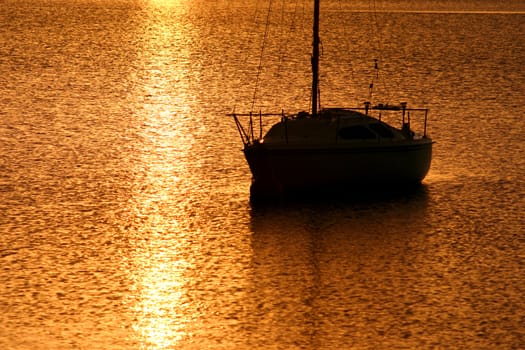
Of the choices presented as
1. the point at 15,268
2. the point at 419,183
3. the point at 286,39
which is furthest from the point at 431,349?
the point at 286,39

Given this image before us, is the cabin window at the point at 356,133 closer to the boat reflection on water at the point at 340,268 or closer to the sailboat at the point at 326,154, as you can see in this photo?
the sailboat at the point at 326,154

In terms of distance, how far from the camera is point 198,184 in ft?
170

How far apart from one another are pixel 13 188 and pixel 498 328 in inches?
901

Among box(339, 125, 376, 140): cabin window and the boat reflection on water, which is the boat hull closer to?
box(339, 125, 376, 140): cabin window

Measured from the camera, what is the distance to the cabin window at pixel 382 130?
4684 cm

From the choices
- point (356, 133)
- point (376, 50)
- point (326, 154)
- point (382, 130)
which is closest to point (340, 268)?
point (326, 154)

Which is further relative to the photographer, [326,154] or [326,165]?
[326,165]

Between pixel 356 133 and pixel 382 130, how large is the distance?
46.3 inches

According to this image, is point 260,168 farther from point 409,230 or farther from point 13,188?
point 13,188

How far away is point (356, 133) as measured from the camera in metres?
46.4

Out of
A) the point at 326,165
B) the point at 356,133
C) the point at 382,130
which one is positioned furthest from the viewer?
the point at 382,130

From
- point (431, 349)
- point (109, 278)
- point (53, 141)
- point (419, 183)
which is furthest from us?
point (53, 141)

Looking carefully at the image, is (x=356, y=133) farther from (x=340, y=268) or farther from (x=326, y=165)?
(x=340, y=268)

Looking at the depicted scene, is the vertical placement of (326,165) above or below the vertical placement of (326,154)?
below
